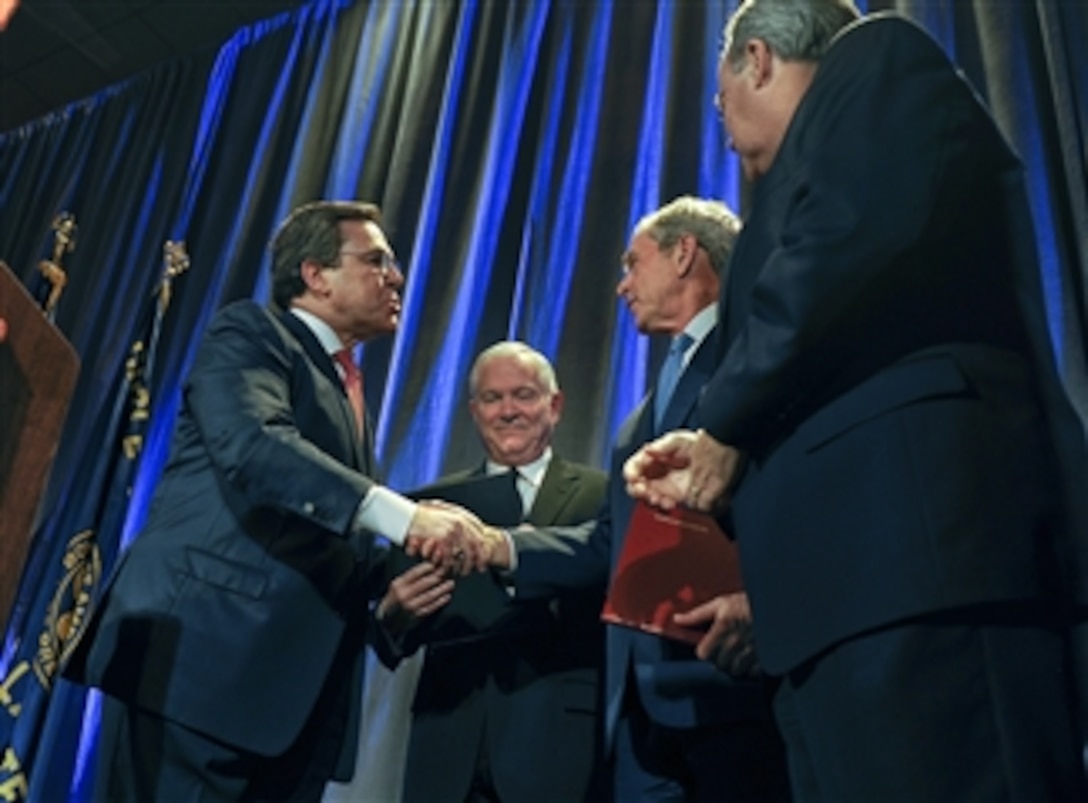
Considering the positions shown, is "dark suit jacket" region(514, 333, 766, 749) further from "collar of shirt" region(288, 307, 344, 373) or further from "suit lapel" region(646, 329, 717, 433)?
"collar of shirt" region(288, 307, 344, 373)

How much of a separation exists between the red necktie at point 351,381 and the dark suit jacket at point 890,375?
1032 mm

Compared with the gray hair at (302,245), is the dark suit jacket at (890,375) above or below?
below

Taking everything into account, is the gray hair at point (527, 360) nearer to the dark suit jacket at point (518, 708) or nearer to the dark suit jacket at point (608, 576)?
the dark suit jacket at point (608, 576)

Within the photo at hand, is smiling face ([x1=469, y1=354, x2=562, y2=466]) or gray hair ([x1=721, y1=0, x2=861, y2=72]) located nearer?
gray hair ([x1=721, y1=0, x2=861, y2=72])

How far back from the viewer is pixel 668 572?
1.34m

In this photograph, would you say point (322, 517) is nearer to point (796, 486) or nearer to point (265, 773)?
point (265, 773)

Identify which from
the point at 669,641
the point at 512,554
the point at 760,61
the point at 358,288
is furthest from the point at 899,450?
the point at 358,288

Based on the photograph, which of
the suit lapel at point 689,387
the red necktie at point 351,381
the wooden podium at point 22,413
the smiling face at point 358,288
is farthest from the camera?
the smiling face at point 358,288

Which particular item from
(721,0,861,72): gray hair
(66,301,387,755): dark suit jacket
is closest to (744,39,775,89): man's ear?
(721,0,861,72): gray hair

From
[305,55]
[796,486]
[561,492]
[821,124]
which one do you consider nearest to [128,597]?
[561,492]

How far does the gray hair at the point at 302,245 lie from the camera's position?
6.98 feet

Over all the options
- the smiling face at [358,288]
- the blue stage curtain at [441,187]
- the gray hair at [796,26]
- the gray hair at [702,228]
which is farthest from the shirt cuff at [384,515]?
the blue stage curtain at [441,187]

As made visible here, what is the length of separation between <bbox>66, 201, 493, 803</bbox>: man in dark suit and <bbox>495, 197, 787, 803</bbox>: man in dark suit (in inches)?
9.9

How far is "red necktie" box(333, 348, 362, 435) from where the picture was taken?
197cm
